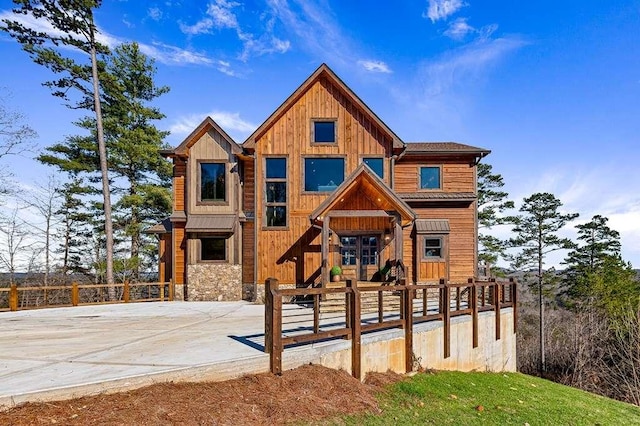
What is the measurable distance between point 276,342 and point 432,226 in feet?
37.4

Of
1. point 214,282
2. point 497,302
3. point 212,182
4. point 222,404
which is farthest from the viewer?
point 212,182

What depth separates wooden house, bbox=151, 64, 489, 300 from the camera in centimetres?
1468

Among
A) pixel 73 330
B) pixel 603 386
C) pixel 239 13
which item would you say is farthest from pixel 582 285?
pixel 73 330

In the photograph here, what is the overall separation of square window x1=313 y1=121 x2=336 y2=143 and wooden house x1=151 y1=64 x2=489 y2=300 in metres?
0.04

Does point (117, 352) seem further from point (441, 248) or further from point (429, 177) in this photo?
point (429, 177)

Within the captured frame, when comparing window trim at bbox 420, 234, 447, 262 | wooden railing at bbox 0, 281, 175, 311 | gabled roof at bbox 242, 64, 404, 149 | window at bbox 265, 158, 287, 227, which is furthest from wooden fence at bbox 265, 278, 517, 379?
wooden railing at bbox 0, 281, 175, 311

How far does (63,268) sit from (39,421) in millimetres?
25482

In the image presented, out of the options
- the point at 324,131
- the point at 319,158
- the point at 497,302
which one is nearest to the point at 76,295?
the point at 319,158

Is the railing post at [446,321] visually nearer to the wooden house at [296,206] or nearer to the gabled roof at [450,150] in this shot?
the wooden house at [296,206]

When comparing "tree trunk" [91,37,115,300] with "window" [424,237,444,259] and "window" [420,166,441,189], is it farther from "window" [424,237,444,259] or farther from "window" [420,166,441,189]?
"window" [420,166,441,189]

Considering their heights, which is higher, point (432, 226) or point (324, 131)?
point (324, 131)

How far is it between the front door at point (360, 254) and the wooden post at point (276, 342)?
30.4 feet

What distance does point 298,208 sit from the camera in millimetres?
14891

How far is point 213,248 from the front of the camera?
49.6 ft
